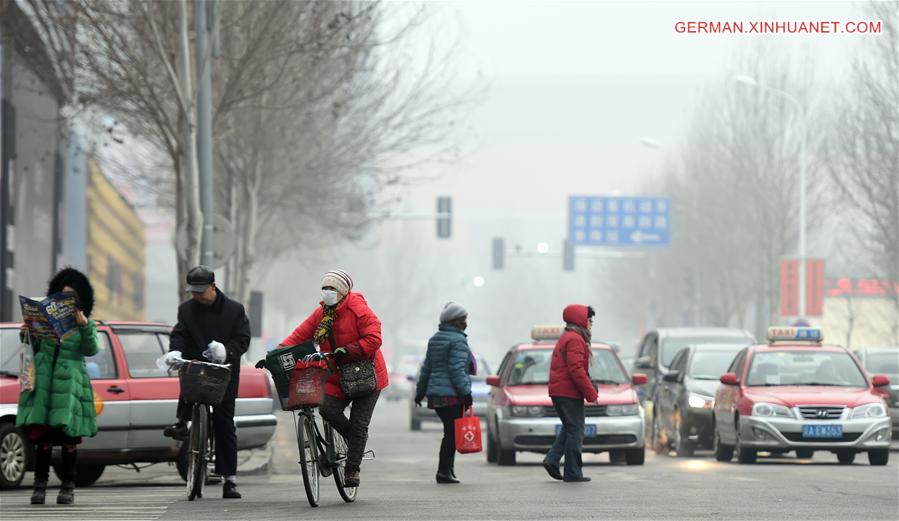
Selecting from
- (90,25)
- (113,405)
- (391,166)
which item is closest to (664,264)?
(391,166)

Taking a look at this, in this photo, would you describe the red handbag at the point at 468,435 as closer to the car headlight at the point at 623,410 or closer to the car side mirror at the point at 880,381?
the car headlight at the point at 623,410

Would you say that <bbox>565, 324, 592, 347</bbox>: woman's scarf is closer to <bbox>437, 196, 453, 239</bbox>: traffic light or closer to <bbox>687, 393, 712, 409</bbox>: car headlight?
<bbox>687, 393, 712, 409</bbox>: car headlight

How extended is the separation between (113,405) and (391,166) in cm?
2579

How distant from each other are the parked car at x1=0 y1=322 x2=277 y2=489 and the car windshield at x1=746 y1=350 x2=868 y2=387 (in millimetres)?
8103

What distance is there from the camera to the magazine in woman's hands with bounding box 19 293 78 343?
13969mm

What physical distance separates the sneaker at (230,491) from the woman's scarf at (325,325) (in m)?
1.42

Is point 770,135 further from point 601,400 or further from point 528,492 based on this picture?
point 528,492

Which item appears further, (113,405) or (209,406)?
(113,405)

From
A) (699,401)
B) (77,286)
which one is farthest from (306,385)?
(699,401)

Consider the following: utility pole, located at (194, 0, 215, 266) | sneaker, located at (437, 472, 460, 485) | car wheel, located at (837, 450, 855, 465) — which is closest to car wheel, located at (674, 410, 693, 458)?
car wheel, located at (837, 450, 855, 465)

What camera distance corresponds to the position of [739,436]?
22047mm

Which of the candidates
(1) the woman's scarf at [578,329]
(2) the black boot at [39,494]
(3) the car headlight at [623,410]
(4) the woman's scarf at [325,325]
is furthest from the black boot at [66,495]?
(3) the car headlight at [623,410]

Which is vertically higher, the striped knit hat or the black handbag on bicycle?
the striped knit hat

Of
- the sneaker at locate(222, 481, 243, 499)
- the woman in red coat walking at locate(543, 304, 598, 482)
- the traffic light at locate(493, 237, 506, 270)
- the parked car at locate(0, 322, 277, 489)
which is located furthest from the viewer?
the traffic light at locate(493, 237, 506, 270)
